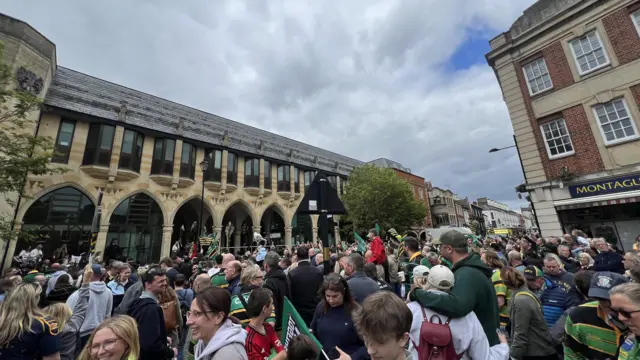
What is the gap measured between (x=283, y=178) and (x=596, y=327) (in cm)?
2531

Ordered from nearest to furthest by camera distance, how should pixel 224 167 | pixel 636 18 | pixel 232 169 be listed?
pixel 636 18, pixel 224 167, pixel 232 169

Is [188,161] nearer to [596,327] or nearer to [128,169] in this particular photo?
[128,169]

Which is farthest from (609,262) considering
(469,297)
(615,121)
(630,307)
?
(615,121)

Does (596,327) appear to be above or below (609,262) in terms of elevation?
below

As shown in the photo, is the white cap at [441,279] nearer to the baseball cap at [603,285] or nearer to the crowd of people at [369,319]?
the crowd of people at [369,319]

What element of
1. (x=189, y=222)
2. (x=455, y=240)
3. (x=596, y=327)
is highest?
(x=189, y=222)

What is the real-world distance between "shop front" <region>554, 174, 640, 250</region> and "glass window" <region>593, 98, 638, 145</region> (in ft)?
5.24

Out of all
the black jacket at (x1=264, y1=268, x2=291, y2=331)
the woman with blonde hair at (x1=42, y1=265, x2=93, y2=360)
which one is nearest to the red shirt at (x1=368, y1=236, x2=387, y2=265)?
the black jacket at (x1=264, y1=268, x2=291, y2=331)

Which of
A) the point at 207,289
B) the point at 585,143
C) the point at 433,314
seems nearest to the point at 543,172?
the point at 585,143

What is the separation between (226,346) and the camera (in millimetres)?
1891

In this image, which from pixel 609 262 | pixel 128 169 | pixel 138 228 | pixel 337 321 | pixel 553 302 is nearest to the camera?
pixel 337 321

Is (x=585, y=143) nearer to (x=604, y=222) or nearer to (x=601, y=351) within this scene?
(x=604, y=222)

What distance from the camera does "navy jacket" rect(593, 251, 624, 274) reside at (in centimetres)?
540

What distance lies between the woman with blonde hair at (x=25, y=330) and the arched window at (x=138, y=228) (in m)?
17.4
